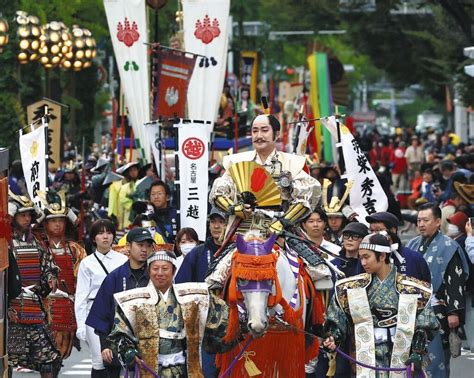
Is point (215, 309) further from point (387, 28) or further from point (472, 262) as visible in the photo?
point (387, 28)

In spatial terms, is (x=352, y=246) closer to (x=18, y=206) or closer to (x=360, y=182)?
(x=18, y=206)

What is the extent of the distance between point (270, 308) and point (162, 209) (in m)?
6.06

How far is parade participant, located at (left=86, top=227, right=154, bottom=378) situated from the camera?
11188mm

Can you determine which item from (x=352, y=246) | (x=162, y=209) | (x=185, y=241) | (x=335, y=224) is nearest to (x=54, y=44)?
(x=162, y=209)

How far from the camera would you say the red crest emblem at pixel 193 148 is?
16797mm

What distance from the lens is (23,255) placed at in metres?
13.4

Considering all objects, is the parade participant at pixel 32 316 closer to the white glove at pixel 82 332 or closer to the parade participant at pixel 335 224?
the white glove at pixel 82 332

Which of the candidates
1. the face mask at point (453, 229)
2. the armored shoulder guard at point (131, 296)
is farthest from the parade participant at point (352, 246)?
the face mask at point (453, 229)

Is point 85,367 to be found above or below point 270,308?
below

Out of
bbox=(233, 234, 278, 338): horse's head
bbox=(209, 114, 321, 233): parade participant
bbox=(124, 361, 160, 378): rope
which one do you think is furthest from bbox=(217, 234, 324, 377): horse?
bbox=(124, 361, 160, 378): rope

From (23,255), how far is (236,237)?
387 centimetres

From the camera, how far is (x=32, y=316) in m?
13.4

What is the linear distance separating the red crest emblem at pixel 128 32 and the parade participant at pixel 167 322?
42.0 ft

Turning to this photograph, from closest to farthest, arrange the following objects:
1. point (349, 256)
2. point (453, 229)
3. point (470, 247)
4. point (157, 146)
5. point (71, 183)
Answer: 1. point (349, 256)
2. point (470, 247)
3. point (453, 229)
4. point (157, 146)
5. point (71, 183)
